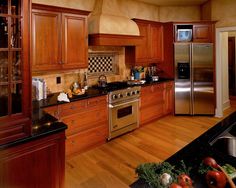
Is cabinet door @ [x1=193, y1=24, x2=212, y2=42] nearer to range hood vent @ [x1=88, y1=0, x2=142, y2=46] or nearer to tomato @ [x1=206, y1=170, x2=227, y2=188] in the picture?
range hood vent @ [x1=88, y1=0, x2=142, y2=46]

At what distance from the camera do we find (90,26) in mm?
3812

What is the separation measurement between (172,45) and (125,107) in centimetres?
215

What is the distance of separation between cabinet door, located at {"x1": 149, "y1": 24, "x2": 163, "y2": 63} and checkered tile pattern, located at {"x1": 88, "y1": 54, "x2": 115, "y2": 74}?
1.05 meters

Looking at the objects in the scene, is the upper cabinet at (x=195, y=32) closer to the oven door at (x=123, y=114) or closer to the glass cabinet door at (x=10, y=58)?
the oven door at (x=123, y=114)

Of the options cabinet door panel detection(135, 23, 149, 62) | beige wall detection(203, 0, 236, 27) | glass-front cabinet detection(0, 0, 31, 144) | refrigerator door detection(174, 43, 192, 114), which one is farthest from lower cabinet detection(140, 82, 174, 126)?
glass-front cabinet detection(0, 0, 31, 144)

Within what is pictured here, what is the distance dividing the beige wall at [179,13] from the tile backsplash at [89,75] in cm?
173

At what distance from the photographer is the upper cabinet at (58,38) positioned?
9.94ft

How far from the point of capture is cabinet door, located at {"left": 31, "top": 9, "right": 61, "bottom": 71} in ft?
9.86

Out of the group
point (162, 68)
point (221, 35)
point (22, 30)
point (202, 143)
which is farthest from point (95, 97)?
point (221, 35)

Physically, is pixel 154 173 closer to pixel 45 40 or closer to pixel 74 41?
pixel 45 40

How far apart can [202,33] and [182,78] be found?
1155mm

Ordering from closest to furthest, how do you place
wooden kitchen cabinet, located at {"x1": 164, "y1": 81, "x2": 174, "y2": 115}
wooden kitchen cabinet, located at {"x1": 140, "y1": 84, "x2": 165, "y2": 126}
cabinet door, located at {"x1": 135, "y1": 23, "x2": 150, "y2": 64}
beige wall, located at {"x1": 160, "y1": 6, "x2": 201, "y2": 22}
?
wooden kitchen cabinet, located at {"x1": 140, "y1": 84, "x2": 165, "y2": 126}
cabinet door, located at {"x1": 135, "y1": 23, "x2": 150, "y2": 64}
wooden kitchen cabinet, located at {"x1": 164, "y1": 81, "x2": 174, "y2": 115}
beige wall, located at {"x1": 160, "y1": 6, "x2": 201, "y2": 22}

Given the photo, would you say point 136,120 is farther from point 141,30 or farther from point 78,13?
point 78,13

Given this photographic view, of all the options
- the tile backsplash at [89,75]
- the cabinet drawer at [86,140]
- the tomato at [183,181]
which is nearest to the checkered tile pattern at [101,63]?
the tile backsplash at [89,75]
